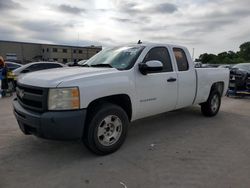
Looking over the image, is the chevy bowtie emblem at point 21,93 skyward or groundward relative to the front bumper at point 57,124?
skyward

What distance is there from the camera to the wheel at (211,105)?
620 cm

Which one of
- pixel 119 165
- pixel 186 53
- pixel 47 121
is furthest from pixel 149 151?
pixel 186 53

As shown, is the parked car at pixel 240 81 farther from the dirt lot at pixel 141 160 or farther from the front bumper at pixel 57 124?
the front bumper at pixel 57 124

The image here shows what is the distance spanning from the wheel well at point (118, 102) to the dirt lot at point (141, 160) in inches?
27.0

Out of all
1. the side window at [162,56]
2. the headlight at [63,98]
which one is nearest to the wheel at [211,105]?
the side window at [162,56]

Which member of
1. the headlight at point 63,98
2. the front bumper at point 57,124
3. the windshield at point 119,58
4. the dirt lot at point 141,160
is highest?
the windshield at point 119,58

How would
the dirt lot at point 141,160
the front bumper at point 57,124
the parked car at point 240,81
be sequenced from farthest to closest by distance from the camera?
the parked car at point 240,81, the front bumper at point 57,124, the dirt lot at point 141,160

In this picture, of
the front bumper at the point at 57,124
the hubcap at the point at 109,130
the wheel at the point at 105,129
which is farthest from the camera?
the hubcap at the point at 109,130

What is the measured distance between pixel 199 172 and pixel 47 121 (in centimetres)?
224

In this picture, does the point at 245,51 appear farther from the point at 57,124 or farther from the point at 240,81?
the point at 57,124

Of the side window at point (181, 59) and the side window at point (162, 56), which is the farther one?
the side window at point (181, 59)

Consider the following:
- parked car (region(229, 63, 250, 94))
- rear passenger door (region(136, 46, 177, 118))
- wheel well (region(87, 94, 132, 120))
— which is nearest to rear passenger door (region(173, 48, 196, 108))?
rear passenger door (region(136, 46, 177, 118))

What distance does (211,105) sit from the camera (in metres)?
6.28

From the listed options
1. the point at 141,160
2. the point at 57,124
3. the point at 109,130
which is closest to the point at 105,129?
the point at 109,130
